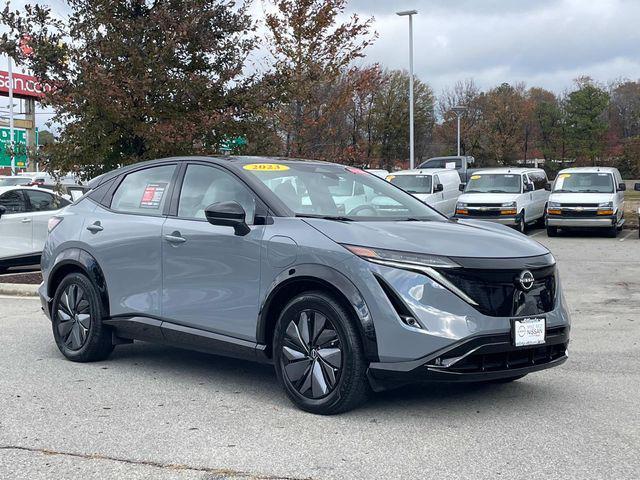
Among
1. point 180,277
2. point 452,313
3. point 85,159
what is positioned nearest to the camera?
point 452,313

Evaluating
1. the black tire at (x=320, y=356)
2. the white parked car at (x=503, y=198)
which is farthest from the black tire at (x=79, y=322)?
the white parked car at (x=503, y=198)

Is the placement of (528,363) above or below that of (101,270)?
below

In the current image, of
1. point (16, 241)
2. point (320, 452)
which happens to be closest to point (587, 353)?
point (320, 452)

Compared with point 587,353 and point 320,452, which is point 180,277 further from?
point 587,353

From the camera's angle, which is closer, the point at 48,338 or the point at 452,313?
the point at 452,313

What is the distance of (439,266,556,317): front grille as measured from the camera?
4574 mm

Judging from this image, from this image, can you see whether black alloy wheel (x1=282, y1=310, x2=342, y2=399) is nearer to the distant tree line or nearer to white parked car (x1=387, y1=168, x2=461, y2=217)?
the distant tree line

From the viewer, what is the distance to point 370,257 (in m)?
4.67

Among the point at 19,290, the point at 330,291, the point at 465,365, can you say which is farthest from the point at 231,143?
the point at 465,365

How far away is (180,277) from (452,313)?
213cm

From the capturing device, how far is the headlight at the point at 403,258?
458 centimetres

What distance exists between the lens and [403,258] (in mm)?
4625

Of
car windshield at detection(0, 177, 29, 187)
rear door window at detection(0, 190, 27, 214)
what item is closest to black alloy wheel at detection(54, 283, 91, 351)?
rear door window at detection(0, 190, 27, 214)

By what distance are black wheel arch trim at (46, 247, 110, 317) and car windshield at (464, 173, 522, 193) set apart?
16.9 m
